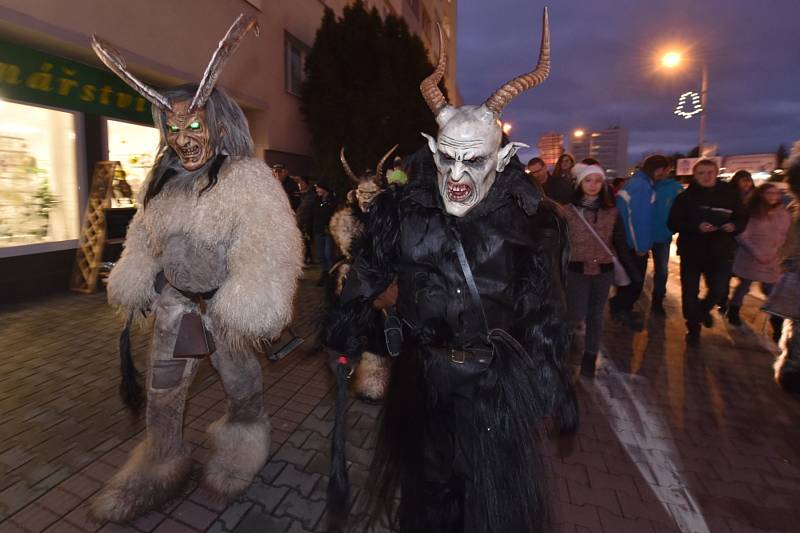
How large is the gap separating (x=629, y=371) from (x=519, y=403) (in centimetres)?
366

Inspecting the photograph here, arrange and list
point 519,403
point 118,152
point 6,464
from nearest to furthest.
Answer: point 519,403
point 6,464
point 118,152

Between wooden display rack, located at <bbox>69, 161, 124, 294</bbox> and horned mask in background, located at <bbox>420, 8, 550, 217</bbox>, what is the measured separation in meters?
7.28

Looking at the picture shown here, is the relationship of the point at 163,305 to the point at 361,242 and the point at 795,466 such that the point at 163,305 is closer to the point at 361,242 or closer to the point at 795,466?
the point at 361,242

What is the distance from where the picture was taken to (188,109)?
2441mm

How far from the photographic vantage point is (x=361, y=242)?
2.25 m

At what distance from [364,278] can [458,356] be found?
0.59 m

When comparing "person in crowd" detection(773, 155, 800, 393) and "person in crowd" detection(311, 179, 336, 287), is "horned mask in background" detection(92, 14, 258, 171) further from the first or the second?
"person in crowd" detection(311, 179, 336, 287)

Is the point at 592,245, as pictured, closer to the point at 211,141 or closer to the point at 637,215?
the point at 637,215

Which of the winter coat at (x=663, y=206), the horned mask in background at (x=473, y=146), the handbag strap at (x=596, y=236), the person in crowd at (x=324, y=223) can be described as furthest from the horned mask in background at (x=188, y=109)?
the winter coat at (x=663, y=206)

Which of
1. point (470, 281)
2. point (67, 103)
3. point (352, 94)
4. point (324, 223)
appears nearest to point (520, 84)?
point (470, 281)

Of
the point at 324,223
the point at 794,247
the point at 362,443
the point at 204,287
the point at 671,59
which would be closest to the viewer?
the point at 204,287

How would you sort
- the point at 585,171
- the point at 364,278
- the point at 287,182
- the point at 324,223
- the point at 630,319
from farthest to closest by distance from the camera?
the point at 287,182
the point at 324,223
the point at 630,319
the point at 585,171
the point at 364,278

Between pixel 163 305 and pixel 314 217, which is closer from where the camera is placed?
pixel 163 305

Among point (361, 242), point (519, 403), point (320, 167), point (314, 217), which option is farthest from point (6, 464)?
point (320, 167)
